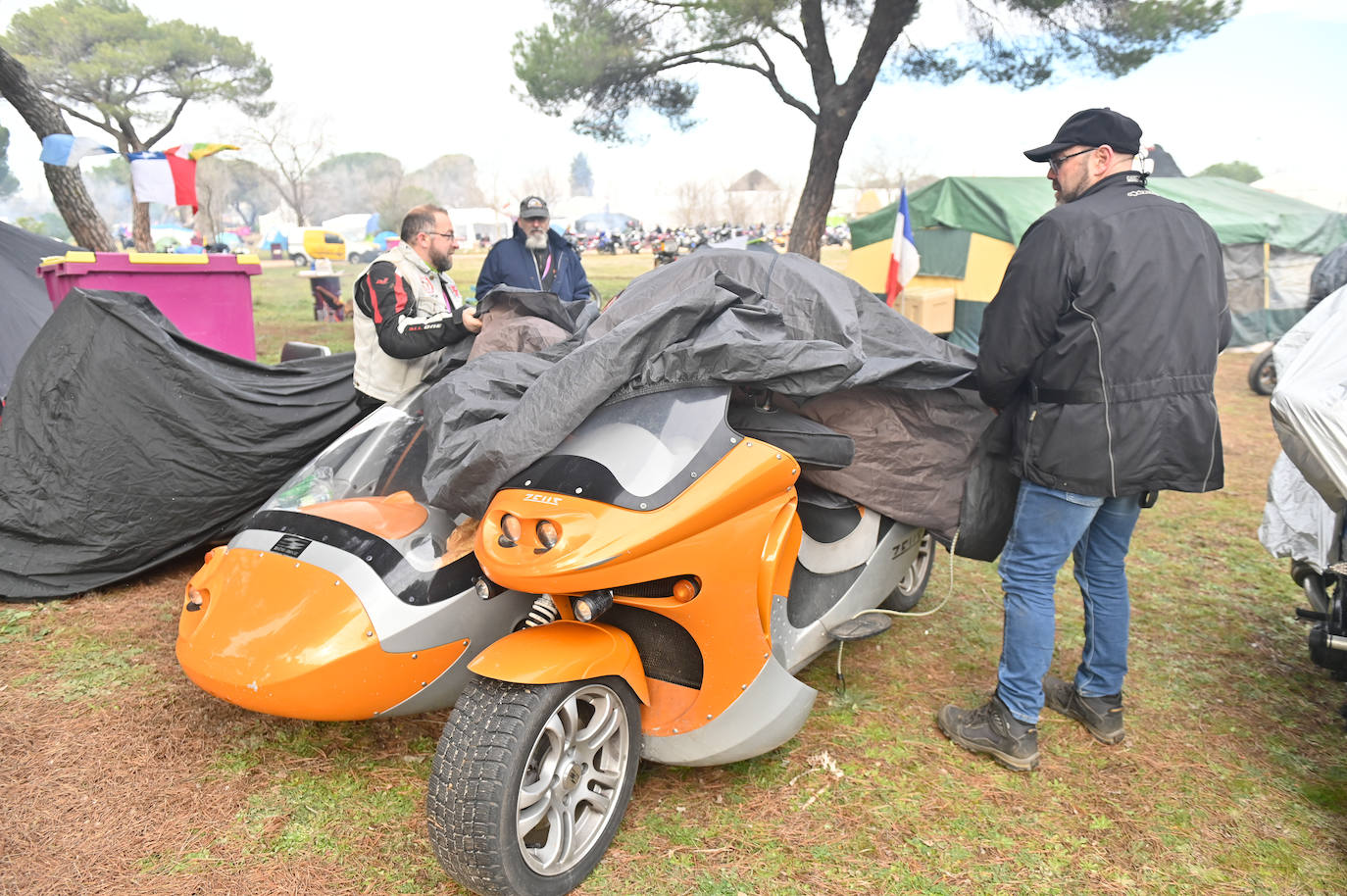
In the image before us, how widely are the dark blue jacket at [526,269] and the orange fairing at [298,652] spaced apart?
3670 mm

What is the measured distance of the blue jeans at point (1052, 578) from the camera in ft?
9.04

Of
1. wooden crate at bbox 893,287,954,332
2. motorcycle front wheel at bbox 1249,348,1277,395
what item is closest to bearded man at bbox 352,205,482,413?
wooden crate at bbox 893,287,954,332

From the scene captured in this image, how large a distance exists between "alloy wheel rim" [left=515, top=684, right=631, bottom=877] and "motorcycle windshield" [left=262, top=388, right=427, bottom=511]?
0.93 meters

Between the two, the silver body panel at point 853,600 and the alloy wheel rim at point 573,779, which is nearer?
the alloy wheel rim at point 573,779

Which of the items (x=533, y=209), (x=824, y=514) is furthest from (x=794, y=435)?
(x=533, y=209)

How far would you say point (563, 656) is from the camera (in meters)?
2.14


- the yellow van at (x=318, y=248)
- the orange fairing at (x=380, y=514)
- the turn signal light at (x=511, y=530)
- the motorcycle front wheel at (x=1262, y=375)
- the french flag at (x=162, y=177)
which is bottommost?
the yellow van at (x=318, y=248)

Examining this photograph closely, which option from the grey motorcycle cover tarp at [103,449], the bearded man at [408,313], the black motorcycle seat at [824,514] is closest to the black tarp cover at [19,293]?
the grey motorcycle cover tarp at [103,449]

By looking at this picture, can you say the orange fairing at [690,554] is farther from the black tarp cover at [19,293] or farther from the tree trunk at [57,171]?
the tree trunk at [57,171]

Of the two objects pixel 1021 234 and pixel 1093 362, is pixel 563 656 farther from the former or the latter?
pixel 1021 234

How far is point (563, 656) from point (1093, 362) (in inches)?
70.3

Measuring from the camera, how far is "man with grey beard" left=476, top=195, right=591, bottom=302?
595cm

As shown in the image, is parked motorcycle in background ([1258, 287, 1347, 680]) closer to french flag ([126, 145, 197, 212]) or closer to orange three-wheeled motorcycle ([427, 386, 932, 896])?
orange three-wheeled motorcycle ([427, 386, 932, 896])

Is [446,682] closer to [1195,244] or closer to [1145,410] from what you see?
[1145,410]
